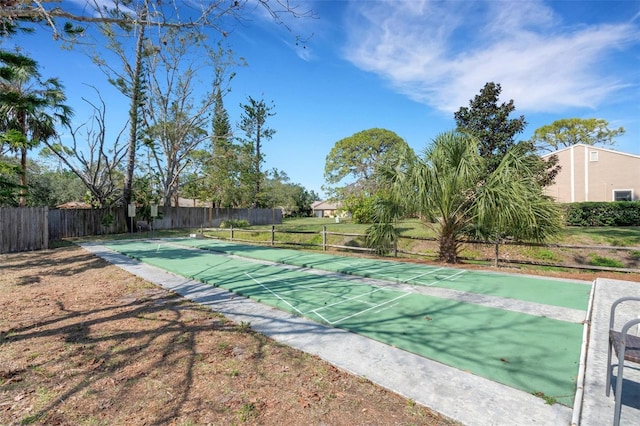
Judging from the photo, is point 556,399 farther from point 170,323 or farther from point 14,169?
point 14,169

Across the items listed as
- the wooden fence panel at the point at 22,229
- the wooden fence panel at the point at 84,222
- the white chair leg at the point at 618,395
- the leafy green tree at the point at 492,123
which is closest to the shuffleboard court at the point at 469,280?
the white chair leg at the point at 618,395

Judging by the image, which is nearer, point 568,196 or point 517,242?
point 517,242

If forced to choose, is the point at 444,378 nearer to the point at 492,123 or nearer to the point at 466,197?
the point at 466,197

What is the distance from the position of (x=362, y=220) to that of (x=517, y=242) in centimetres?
1246

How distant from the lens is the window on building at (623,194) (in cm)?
2012

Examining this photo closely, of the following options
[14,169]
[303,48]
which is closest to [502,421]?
[303,48]

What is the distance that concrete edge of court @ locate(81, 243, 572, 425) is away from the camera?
2.23 m

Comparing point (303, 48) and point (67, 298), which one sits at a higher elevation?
point (303, 48)

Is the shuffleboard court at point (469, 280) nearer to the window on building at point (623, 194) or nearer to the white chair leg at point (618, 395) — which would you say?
the white chair leg at point (618, 395)

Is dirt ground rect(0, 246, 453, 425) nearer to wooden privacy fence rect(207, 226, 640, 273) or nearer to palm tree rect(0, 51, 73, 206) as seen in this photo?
wooden privacy fence rect(207, 226, 640, 273)

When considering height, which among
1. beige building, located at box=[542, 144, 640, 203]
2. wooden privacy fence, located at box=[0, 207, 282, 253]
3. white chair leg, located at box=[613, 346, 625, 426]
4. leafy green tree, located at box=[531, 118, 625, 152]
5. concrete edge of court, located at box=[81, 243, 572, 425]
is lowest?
concrete edge of court, located at box=[81, 243, 572, 425]

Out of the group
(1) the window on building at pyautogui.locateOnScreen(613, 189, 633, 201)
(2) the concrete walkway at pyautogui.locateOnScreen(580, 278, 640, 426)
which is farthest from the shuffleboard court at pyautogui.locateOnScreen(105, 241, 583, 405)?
(1) the window on building at pyautogui.locateOnScreen(613, 189, 633, 201)

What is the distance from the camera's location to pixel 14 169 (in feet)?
31.5

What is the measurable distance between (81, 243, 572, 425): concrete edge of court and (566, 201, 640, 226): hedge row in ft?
58.7
